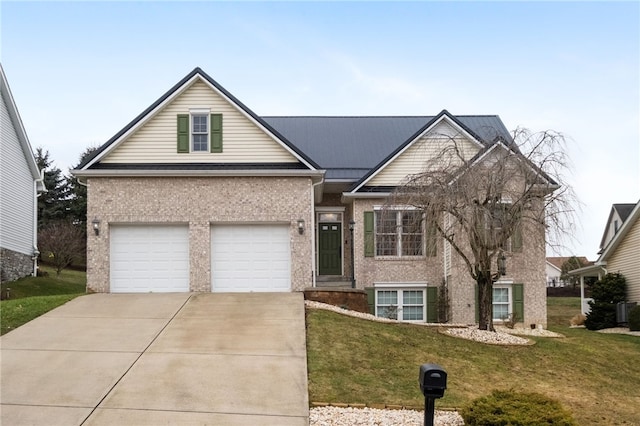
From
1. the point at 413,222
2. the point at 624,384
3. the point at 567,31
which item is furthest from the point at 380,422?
the point at 413,222

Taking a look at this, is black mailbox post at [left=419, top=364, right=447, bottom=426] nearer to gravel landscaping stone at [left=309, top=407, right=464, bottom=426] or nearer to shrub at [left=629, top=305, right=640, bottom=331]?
gravel landscaping stone at [left=309, top=407, right=464, bottom=426]

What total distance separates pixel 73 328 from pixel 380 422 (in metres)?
7.74

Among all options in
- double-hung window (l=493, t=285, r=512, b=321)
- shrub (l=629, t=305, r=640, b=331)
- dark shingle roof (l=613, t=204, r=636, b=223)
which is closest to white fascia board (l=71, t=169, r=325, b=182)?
double-hung window (l=493, t=285, r=512, b=321)

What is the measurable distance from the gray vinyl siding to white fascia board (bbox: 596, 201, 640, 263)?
2249 centimetres

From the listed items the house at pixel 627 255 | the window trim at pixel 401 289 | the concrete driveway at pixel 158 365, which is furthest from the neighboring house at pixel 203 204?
the house at pixel 627 255

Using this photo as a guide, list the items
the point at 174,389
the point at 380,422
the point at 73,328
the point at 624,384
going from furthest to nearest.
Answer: the point at 73,328 < the point at 624,384 < the point at 174,389 < the point at 380,422

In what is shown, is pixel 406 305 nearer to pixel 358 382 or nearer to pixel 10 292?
pixel 358 382

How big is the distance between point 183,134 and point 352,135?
8800 mm

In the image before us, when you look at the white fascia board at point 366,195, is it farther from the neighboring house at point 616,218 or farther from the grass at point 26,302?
the neighboring house at point 616,218

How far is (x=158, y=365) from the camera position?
12031 millimetres

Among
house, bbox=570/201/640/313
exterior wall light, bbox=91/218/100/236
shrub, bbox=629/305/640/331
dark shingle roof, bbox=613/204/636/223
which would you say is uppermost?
dark shingle roof, bbox=613/204/636/223

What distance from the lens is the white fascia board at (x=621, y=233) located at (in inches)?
978

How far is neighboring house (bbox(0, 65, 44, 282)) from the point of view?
25.6 meters

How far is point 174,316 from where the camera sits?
15.8m
